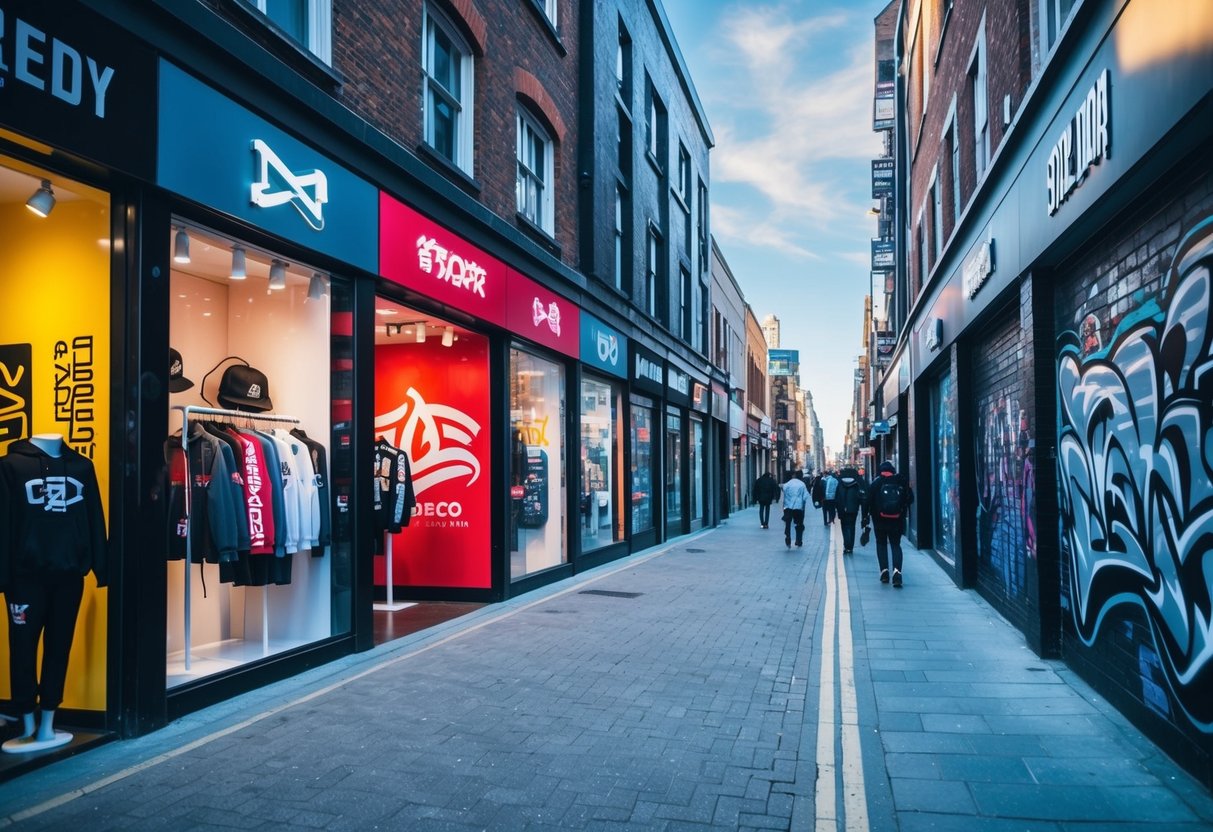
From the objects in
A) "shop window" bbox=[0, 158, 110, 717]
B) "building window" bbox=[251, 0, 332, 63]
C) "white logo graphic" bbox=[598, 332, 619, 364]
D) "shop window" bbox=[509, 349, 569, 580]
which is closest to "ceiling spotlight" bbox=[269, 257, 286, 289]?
"shop window" bbox=[0, 158, 110, 717]

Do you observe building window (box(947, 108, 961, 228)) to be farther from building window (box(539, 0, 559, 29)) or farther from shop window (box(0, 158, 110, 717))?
shop window (box(0, 158, 110, 717))

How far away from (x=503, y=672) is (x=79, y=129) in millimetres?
5001

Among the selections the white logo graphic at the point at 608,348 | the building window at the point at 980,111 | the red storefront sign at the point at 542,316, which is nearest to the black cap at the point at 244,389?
the red storefront sign at the point at 542,316

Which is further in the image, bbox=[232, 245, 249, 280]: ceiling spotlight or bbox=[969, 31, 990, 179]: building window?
bbox=[969, 31, 990, 179]: building window

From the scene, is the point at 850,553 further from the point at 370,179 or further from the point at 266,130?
the point at 266,130

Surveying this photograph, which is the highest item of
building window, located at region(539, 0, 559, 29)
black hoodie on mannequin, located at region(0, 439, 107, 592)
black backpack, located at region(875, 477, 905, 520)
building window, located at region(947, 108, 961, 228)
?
building window, located at region(539, 0, 559, 29)

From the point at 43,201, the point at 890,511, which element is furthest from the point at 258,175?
the point at 890,511

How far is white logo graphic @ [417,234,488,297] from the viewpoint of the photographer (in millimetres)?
9180

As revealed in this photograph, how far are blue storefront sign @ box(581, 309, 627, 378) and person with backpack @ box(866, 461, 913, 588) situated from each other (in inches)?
207

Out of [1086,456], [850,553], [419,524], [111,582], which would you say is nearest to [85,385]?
[111,582]

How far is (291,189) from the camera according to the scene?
275 inches

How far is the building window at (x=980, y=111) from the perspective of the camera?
35.8 ft

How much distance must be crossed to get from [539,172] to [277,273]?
23.2 ft

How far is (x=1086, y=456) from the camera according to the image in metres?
6.66
